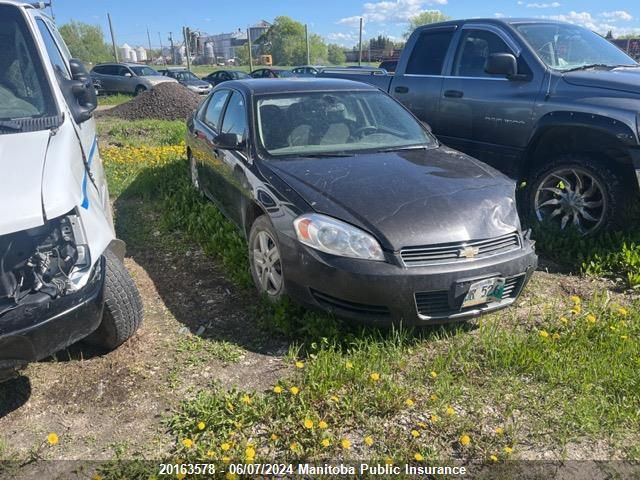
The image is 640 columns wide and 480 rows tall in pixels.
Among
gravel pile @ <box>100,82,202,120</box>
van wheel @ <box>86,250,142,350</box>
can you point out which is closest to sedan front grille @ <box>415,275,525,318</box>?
van wheel @ <box>86,250,142,350</box>

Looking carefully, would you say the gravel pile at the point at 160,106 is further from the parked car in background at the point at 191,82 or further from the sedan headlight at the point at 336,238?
the sedan headlight at the point at 336,238

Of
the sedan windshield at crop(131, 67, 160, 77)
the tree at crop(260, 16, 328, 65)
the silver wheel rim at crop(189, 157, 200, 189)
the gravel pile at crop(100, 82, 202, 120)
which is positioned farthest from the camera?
the tree at crop(260, 16, 328, 65)

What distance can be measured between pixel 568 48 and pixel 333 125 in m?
2.74

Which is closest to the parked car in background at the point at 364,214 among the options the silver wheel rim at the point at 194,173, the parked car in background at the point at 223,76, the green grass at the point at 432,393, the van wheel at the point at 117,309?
the green grass at the point at 432,393

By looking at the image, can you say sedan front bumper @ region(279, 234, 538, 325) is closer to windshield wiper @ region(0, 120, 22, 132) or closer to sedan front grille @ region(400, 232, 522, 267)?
sedan front grille @ region(400, 232, 522, 267)

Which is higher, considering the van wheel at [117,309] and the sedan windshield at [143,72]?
the van wheel at [117,309]

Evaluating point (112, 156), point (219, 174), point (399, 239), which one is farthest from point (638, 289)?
point (112, 156)

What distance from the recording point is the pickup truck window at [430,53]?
585 centimetres

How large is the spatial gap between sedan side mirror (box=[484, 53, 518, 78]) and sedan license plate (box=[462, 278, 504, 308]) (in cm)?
259

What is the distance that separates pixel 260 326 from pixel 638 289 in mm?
2948

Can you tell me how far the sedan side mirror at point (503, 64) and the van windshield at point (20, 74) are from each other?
3.79 metres

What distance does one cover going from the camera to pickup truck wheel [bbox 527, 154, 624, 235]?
436cm

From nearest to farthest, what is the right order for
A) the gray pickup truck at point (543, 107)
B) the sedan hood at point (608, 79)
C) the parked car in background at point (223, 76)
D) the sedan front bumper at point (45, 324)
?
the sedan front bumper at point (45, 324) < the sedan hood at point (608, 79) < the gray pickup truck at point (543, 107) < the parked car in background at point (223, 76)

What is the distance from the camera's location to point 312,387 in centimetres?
282
